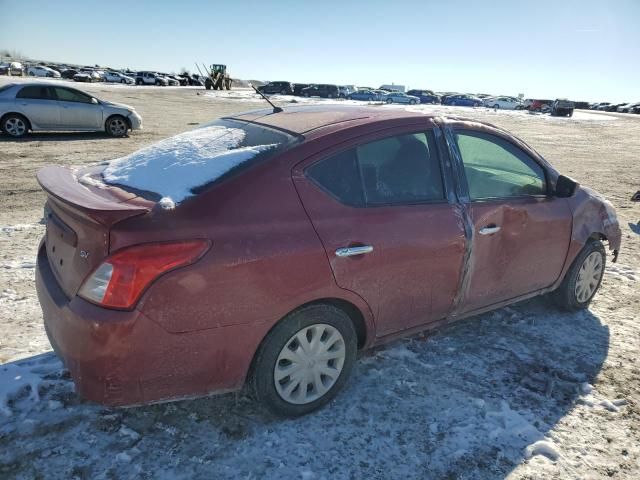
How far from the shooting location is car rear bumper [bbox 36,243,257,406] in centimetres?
218

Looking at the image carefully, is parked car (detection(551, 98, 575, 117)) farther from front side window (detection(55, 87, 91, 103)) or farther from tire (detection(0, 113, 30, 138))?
tire (detection(0, 113, 30, 138))

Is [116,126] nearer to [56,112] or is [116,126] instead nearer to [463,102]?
[56,112]

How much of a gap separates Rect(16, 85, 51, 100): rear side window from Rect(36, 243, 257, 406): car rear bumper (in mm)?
12332

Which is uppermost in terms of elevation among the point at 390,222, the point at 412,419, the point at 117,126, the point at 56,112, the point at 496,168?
the point at 496,168


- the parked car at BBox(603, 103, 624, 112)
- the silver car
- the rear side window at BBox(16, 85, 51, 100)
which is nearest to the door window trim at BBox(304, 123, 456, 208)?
the silver car

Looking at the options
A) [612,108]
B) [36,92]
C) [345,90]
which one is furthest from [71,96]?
[612,108]

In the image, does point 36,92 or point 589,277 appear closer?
point 589,277

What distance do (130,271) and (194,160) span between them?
2.81 feet

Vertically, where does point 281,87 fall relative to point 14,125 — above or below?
above

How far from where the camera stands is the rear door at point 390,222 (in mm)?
2674

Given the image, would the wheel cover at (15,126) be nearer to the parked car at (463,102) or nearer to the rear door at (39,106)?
the rear door at (39,106)

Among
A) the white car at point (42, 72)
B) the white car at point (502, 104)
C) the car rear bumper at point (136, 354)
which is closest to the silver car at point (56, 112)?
the car rear bumper at point (136, 354)

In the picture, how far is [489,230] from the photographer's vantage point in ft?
10.9

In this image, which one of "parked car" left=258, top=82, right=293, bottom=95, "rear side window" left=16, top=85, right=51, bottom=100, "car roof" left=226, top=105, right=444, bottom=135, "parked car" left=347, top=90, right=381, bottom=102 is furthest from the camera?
"parked car" left=258, top=82, right=293, bottom=95
